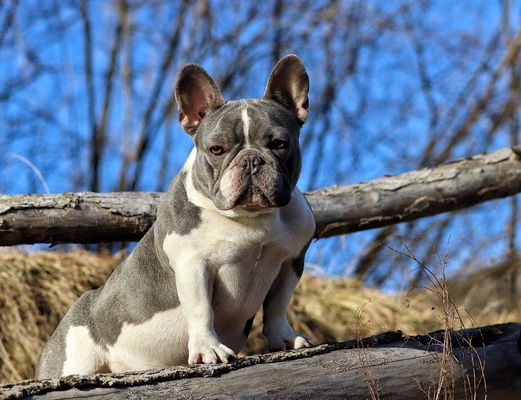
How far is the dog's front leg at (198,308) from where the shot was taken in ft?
11.6

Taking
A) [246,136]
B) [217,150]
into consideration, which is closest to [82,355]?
[217,150]

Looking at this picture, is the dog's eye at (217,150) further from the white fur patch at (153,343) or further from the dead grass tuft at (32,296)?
the dead grass tuft at (32,296)

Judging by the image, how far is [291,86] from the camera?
3.88 metres

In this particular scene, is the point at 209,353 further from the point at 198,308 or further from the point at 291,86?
the point at 291,86

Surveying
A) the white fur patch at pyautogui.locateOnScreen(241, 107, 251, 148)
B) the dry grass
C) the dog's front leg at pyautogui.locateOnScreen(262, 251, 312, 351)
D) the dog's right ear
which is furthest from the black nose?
the dry grass

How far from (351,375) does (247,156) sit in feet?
3.13

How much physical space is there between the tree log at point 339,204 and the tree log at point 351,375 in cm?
146

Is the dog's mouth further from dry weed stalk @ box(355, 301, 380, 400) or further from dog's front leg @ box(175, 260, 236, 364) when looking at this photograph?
dry weed stalk @ box(355, 301, 380, 400)

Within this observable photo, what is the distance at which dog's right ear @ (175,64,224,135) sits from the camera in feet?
12.4

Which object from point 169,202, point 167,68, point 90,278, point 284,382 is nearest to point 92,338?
point 169,202

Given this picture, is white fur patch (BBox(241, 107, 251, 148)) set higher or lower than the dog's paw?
higher

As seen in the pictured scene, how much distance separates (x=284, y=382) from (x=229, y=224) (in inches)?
26.5

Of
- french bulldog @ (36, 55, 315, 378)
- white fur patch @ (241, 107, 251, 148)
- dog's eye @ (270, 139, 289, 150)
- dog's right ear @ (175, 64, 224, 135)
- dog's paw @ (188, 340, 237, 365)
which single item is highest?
dog's right ear @ (175, 64, 224, 135)

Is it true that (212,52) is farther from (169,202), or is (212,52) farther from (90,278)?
(169,202)
